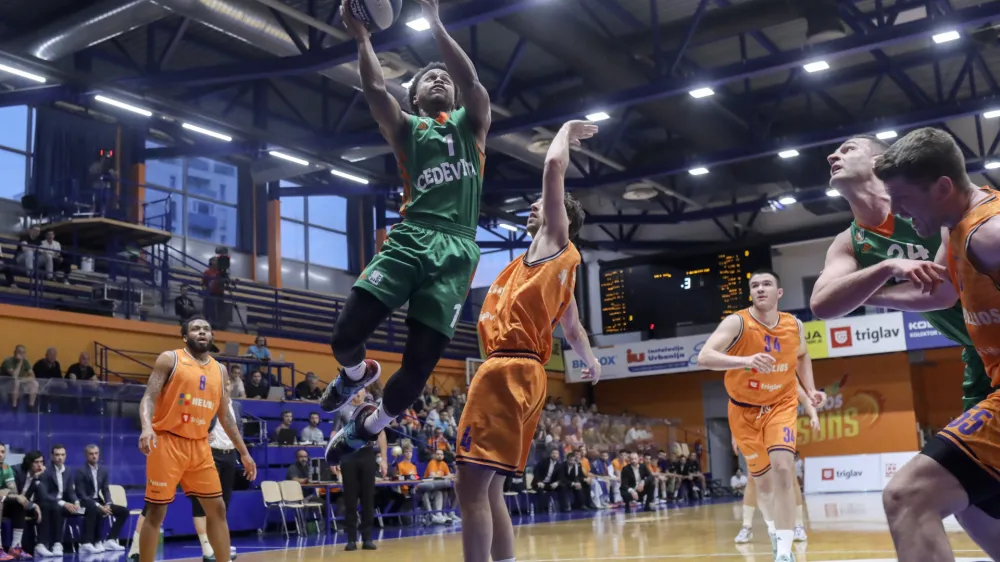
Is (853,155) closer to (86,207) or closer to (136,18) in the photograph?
(136,18)

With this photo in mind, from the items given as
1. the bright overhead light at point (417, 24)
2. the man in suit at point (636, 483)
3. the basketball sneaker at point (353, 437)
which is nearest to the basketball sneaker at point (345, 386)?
the basketball sneaker at point (353, 437)

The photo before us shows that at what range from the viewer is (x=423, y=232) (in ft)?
15.6

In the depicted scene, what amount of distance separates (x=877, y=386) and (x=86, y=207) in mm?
22298

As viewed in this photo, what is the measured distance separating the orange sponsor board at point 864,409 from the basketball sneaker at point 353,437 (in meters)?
24.0

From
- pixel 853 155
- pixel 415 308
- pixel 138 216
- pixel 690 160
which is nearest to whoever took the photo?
pixel 853 155

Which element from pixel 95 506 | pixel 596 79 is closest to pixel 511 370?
pixel 95 506

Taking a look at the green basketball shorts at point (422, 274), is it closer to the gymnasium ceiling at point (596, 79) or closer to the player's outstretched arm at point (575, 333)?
the player's outstretched arm at point (575, 333)

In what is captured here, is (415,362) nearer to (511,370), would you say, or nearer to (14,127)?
(511,370)

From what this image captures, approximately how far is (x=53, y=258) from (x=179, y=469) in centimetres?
1422

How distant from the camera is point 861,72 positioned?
846 inches

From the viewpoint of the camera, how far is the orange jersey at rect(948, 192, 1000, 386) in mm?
3029

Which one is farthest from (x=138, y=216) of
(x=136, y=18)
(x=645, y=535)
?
(x=645, y=535)

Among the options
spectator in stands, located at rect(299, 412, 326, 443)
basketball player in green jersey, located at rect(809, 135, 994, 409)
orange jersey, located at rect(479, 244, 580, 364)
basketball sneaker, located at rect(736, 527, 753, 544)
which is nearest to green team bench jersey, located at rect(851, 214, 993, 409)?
basketball player in green jersey, located at rect(809, 135, 994, 409)

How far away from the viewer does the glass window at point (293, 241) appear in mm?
28203
